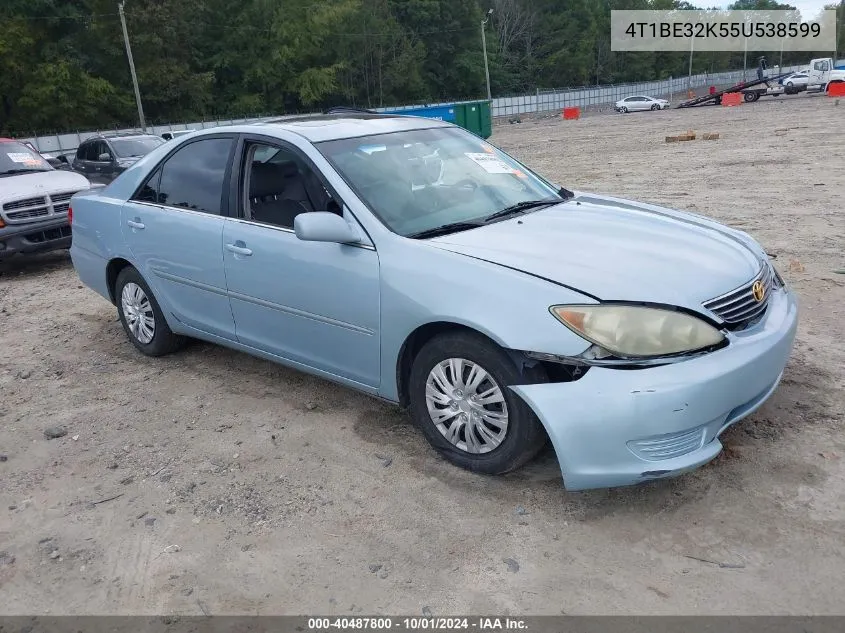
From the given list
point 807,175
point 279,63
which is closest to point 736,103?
point 807,175

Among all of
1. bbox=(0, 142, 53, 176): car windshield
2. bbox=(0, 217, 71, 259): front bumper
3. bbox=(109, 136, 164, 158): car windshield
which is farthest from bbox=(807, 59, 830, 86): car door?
bbox=(0, 217, 71, 259): front bumper

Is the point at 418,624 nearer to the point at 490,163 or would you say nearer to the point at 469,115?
the point at 490,163

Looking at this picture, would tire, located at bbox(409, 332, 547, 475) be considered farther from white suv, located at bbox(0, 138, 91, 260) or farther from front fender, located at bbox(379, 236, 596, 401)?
white suv, located at bbox(0, 138, 91, 260)

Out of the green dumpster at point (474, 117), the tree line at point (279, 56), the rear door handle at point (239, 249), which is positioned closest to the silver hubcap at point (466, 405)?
the rear door handle at point (239, 249)

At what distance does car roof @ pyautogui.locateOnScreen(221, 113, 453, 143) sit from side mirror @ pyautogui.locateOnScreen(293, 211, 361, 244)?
0.69 m

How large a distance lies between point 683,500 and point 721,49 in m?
119

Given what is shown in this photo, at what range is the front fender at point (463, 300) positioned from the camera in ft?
9.93

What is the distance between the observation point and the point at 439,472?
11.7ft

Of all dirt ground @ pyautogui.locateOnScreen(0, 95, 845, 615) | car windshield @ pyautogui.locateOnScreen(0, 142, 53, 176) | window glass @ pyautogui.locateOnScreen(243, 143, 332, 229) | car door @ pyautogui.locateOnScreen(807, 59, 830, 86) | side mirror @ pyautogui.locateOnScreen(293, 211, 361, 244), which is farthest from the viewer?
car door @ pyautogui.locateOnScreen(807, 59, 830, 86)

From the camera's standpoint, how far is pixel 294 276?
3.96 m

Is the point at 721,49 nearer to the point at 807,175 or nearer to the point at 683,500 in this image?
the point at 807,175

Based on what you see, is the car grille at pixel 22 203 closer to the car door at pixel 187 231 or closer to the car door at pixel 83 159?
the car door at pixel 187 231

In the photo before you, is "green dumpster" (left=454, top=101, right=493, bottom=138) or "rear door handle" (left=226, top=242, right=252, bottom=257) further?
"green dumpster" (left=454, top=101, right=493, bottom=138)

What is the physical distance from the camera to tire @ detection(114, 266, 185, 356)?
5.22 m
